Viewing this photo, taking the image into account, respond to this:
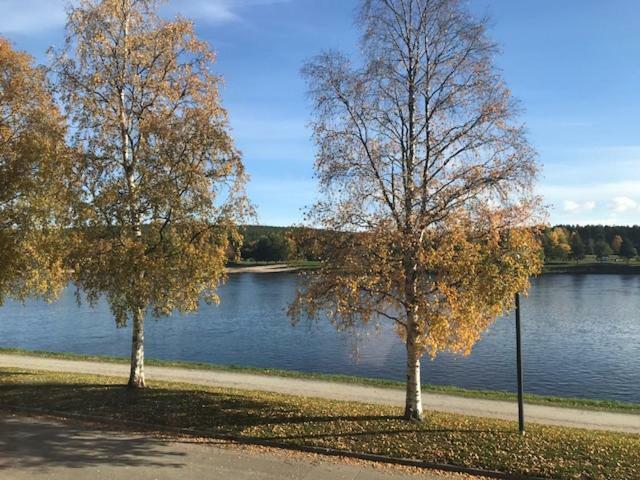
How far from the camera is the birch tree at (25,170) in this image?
16609 mm

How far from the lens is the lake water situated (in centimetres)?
2614

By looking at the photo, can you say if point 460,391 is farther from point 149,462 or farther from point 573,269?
point 573,269

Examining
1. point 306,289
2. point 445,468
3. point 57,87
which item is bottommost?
point 445,468

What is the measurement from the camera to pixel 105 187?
14.5 metres

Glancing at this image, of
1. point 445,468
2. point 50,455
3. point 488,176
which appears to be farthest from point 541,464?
point 50,455

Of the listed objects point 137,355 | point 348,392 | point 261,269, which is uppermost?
point 137,355

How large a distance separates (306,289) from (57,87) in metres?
9.11

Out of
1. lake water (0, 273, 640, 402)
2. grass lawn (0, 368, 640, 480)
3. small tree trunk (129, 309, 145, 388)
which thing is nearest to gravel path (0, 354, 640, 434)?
lake water (0, 273, 640, 402)

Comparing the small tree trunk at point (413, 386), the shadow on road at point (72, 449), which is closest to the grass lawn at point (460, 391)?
the small tree trunk at point (413, 386)

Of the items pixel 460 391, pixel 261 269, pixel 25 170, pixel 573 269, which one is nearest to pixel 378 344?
pixel 460 391

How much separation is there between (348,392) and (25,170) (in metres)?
13.0

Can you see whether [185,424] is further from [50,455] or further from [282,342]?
[282,342]

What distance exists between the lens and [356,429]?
12422 mm

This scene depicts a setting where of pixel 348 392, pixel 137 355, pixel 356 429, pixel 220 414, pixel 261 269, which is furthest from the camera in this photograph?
pixel 261 269
